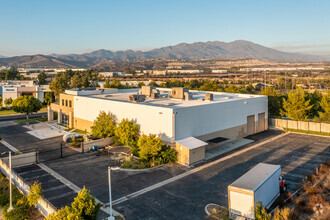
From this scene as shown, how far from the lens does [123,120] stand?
32.0m

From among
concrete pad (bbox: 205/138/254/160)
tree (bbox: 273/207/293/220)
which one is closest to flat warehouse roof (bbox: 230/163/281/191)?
tree (bbox: 273/207/293/220)

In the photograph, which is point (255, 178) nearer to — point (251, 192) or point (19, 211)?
point (251, 192)

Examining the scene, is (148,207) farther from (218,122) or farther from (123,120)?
(218,122)

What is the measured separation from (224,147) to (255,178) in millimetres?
15487

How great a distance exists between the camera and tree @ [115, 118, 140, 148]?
30.7 meters

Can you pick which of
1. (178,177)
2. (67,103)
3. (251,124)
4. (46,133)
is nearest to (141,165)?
(178,177)

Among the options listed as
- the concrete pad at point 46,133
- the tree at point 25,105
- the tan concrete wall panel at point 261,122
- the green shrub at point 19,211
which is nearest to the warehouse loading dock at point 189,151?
the green shrub at point 19,211

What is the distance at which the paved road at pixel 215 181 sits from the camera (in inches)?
678

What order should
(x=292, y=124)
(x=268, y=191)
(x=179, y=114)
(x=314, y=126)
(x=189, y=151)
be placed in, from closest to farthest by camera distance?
1. (x=268, y=191)
2. (x=189, y=151)
3. (x=179, y=114)
4. (x=314, y=126)
5. (x=292, y=124)

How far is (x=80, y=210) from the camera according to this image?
1352cm

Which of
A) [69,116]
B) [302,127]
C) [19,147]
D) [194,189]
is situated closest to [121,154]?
[194,189]

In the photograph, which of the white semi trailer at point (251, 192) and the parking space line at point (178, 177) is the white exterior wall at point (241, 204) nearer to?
the white semi trailer at point (251, 192)

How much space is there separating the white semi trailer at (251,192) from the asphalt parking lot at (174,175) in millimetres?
2431

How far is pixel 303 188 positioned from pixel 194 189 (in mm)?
8880
